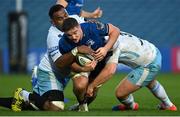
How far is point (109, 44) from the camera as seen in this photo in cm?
Answer: 805

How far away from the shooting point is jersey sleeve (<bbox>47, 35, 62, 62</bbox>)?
826cm

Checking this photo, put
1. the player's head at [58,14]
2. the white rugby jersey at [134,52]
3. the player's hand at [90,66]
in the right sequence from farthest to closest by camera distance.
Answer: the white rugby jersey at [134,52] < the player's head at [58,14] < the player's hand at [90,66]

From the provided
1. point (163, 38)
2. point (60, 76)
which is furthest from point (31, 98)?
point (163, 38)

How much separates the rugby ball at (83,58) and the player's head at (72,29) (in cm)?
21

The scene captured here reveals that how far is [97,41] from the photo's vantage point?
8039mm

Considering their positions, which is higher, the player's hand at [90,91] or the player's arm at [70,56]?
the player's arm at [70,56]

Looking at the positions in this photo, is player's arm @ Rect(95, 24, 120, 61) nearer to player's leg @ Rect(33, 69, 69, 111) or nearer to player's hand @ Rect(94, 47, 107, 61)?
player's hand @ Rect(94, 47, 107, 61)

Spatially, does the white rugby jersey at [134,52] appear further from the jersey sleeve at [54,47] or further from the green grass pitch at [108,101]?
the jersey sleeve at [54,47]

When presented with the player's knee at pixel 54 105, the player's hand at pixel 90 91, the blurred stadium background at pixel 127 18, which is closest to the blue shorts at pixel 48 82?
the player's knee at pixel 54 105

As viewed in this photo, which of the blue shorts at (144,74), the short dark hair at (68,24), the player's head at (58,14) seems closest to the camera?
the short dark hair at (68,24)

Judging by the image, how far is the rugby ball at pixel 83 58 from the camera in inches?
310

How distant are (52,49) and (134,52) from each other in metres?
1.06

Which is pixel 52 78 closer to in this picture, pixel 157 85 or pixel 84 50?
pixel 84 50

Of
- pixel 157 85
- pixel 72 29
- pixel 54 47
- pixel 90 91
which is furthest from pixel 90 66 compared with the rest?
pixel 157 85
